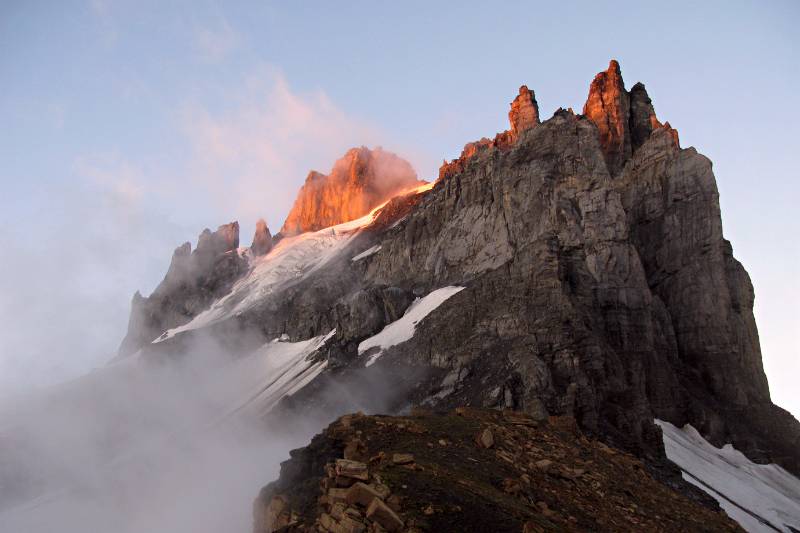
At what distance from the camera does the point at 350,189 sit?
470ft

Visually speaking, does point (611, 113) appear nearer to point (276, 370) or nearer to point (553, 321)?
point (553, 321)

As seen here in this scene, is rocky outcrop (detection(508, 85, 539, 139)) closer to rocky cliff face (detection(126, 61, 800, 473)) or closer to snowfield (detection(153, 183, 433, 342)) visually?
rocky cliff face (detection(126, 61, 800, 473))

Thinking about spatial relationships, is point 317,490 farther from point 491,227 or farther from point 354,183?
point 354,183

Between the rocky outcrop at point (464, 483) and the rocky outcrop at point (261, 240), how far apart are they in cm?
11306

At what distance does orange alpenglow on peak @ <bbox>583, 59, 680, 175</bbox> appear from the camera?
78.4 metres

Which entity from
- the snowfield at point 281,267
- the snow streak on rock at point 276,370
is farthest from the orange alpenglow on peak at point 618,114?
the snowfield at point 281,267

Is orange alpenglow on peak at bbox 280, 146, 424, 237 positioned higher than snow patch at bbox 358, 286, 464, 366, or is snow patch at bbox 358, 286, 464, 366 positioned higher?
orange alpenglow on peak at bbox 280, 146, 424, 237

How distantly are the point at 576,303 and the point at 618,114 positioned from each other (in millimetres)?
44702

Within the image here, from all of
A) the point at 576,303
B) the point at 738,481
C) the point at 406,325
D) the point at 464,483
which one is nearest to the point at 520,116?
the point at 406,325

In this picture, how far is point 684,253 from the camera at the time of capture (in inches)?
2454

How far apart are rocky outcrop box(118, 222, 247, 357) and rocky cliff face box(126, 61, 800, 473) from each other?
4240 centimetres

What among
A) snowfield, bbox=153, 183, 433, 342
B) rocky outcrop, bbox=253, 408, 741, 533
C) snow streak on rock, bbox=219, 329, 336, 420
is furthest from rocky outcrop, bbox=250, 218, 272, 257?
rocky outcrop, bbox=253, 408, 741, 533

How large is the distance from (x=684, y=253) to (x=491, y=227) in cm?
1865

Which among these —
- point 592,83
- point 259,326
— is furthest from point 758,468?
point 259,326
